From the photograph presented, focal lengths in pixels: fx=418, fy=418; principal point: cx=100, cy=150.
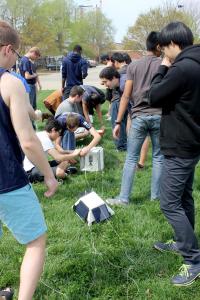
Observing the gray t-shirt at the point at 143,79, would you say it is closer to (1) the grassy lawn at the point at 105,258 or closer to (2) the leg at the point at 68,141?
(1) the grassy lawn at the point at 105,258

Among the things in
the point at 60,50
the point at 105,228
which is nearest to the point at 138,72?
the point at 105,228

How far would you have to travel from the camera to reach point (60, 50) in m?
65.6

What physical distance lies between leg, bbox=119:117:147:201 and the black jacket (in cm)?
133

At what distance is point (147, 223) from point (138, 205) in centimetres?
53

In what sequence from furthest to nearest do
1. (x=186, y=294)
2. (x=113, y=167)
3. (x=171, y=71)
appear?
(x=113, y=167)
(x=186, y=294)
(x=171, y=71)

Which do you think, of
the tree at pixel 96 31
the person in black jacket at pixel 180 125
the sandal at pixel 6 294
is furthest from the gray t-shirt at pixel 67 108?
the tree at pixel 96 31

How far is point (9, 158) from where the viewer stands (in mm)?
2270

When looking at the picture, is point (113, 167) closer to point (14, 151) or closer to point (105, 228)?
point (105, 228)

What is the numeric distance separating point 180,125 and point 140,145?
158cm

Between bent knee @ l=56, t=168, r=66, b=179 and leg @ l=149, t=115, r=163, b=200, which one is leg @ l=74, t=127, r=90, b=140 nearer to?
bent knee @ l=56, t=168, r=66, b=179

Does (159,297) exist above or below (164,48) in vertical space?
below

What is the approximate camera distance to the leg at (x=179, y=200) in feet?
9.60

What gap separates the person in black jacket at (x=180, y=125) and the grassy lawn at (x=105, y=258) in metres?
0.24

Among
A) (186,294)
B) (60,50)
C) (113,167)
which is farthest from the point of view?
(60,50)
